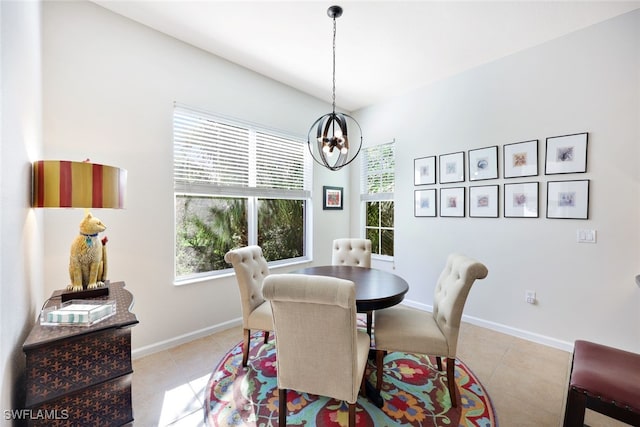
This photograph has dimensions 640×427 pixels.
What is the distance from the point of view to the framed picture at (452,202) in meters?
3.28

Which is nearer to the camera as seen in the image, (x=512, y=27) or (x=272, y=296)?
(x=272, y=296)

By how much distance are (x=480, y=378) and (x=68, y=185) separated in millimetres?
3033

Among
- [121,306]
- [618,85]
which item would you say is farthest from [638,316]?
[121,306]

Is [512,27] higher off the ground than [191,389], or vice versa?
[512,27]

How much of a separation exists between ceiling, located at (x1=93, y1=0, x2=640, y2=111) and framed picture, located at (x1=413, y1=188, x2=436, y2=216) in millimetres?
1467

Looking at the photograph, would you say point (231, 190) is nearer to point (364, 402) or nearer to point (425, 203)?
point (364, 402)

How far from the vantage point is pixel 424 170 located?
3.61 m

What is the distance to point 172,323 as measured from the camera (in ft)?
8.56

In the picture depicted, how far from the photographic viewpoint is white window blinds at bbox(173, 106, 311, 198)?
107 inches

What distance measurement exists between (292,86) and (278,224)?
1.88 metres

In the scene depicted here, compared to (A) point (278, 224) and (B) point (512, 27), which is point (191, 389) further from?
(B) point (512, 27)

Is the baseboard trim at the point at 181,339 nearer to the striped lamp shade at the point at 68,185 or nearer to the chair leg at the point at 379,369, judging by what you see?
the striped lamp shade at the point at 68,185

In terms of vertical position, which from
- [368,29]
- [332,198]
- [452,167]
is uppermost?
[368,29]

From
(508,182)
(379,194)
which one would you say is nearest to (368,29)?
(508,182)
